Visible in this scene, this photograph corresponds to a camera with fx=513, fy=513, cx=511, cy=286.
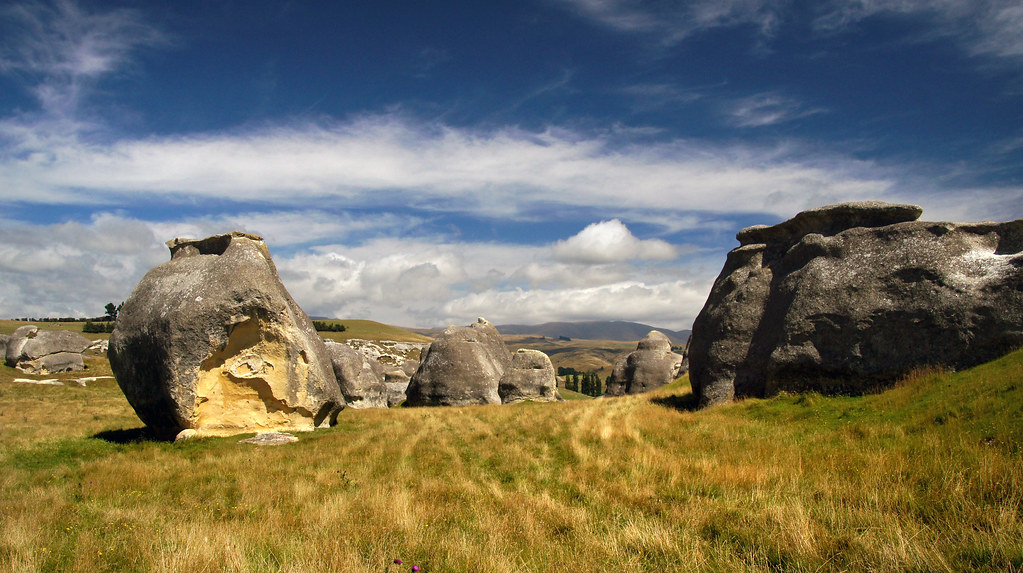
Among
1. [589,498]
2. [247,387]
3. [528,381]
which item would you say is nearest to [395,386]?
[528,381]

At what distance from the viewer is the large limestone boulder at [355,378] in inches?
1339

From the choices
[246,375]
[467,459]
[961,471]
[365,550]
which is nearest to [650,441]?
[467,459]

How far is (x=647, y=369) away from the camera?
1559 inches

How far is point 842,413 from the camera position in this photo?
11883 mm

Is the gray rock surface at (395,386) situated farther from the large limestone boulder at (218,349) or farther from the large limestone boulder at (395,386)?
the large limestone boulder at (218,349)

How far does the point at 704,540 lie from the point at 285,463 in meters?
9.36

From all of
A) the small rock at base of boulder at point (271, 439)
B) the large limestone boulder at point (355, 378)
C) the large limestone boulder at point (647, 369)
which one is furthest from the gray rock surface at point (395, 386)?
the small rock at base of boulder at point (271, 439)

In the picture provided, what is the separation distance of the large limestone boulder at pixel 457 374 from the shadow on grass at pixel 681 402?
1288 centimetres

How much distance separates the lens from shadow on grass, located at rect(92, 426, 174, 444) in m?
15.4

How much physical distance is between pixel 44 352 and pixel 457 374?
130 feet

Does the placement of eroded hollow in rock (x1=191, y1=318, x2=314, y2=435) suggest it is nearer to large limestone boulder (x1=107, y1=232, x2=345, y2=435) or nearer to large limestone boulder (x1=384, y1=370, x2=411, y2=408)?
large limestone boulder (x1=107, y1=232, x2=345, y2=435)

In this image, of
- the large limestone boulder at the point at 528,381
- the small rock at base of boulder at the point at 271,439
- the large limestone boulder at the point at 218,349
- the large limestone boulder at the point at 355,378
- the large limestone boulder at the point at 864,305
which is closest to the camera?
the large limestone boulder at the point at 864,305

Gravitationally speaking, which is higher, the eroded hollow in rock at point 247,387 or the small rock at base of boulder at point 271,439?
the eroded hollow in rock at point 247,387

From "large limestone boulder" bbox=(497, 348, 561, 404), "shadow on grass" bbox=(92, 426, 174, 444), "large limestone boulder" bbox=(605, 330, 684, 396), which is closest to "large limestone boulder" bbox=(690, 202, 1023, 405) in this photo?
"large limestone boulder" bbox=(497, 348, 561, 404)
